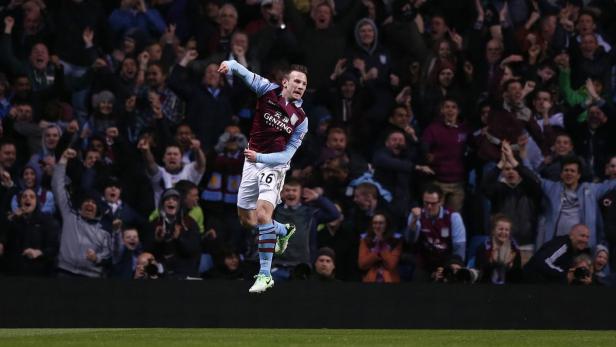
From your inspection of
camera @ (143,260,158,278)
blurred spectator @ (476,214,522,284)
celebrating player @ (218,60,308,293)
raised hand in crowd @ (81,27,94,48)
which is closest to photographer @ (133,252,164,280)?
camera @ (143,260,158,278)

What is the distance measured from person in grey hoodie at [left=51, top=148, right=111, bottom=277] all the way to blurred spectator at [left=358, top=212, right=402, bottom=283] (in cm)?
343

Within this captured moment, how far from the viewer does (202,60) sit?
21.3 metres

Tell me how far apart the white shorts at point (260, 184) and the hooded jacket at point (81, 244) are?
3106 mm

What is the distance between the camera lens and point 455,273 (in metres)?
18.3

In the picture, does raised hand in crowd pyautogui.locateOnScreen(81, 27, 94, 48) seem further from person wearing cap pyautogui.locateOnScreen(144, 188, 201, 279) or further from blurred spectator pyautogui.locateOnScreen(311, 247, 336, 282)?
blurred spectator pyautogui.locateOnScreen(311, 247, 336, 282)

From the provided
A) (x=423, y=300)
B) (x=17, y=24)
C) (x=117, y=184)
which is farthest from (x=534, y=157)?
(x=17, y=24)

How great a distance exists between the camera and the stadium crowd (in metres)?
18.5

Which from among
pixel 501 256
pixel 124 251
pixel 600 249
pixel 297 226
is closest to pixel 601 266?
pixel 600 249

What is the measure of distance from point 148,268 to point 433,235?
3.90m

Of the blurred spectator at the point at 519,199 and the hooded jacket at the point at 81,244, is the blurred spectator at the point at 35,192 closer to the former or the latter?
the hooded jacket at the point at 81,244

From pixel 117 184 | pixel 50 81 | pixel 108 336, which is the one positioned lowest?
pixel 108 336

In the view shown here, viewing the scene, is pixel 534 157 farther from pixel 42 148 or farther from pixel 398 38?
pixel 42 148

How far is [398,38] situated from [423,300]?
5.84 m

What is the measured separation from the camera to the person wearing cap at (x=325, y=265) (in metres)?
18.1
